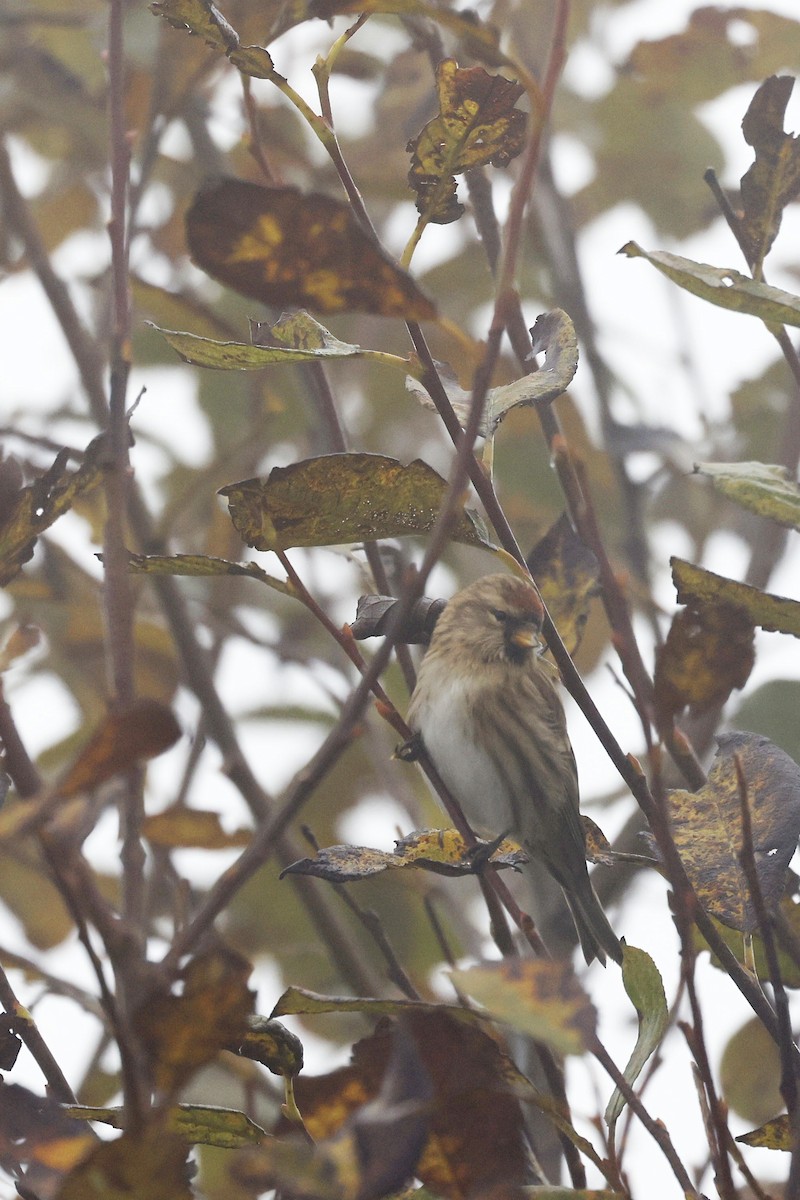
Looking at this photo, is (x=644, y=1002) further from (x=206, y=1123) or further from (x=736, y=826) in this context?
(x=206, y=1123)

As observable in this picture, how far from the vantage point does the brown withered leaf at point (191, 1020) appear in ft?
2.60

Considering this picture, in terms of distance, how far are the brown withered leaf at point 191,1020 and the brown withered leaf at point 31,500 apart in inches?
19.3

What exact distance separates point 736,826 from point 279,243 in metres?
0.76

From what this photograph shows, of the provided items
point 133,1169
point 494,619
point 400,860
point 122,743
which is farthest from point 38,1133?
point 494,619

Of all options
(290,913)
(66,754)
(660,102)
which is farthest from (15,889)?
(660,102)

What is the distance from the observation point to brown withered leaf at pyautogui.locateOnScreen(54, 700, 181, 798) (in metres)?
0.74

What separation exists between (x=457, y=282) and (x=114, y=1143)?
2.84 meters

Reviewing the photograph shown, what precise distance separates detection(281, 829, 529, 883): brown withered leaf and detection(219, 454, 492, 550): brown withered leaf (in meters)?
0.29

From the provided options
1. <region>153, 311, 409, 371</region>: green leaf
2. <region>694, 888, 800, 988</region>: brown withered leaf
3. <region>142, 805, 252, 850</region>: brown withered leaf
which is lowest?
<region>694, 888, 800, 988</region>: brown withered leaf

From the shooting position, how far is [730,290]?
1.32m

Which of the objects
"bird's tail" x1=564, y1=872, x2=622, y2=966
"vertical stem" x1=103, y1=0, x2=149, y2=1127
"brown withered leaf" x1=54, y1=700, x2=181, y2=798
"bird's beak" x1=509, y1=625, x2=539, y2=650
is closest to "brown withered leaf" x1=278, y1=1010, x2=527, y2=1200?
"vertical stem" x1=103, y1=0, x2=149, y2=1127

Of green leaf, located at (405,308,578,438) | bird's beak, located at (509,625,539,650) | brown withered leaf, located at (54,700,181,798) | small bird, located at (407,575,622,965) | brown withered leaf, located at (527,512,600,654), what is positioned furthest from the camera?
small bird, located at (407,575,622,965)

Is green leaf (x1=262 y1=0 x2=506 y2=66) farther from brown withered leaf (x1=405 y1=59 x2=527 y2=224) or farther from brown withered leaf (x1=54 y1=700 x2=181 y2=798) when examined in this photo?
brown withered leaf (x1=54 y1=700 x2=181 y2=798)

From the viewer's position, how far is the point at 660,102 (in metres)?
3.26
